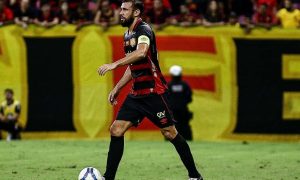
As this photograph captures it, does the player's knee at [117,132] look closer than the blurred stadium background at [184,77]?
Yes

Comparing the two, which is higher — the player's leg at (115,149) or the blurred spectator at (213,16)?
the player's leg at (115,149)

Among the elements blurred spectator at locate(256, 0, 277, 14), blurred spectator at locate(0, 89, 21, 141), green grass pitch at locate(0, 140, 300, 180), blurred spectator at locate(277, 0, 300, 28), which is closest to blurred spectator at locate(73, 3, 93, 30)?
blurred spectator at locate(0, 89, 21, 141)

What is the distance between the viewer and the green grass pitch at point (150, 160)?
11.6 metres

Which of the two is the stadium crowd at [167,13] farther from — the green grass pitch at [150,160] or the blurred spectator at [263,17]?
the green grass pitch at [150,160]

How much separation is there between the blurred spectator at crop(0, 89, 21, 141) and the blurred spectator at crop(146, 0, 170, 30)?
377cm

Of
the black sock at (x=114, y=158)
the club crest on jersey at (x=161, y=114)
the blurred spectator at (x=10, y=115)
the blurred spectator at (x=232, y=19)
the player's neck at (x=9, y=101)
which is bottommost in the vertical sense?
Result: the blurred spectator at (x=10, y=115)

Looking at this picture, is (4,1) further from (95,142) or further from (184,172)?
(184,172)

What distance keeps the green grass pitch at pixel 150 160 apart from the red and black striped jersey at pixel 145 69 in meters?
1.83

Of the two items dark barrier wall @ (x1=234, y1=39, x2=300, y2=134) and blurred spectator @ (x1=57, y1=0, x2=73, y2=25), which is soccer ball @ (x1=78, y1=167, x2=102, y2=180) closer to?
dark barrier wall @ (x1=234, y1=39, x2=300, y2=134)

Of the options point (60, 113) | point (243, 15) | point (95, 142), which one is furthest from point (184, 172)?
point (243, 15)

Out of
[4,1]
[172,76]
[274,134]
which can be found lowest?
[274,134]

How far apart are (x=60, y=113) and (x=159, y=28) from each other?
316 centimetres

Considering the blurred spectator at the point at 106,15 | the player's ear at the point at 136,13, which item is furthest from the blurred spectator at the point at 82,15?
the player's ear at the point at 136,13

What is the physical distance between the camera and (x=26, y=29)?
19312 mm
